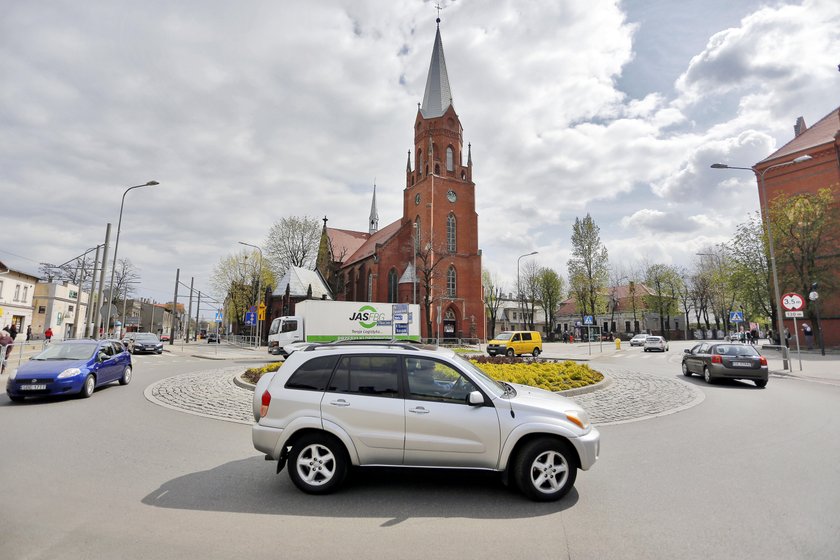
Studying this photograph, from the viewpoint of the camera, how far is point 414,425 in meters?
4.46

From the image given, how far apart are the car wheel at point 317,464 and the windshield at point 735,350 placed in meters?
14.1

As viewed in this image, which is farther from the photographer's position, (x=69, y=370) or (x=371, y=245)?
(x=371, y=245)

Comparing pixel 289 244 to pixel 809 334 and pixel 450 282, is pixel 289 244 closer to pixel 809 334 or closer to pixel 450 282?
pixel 450 282

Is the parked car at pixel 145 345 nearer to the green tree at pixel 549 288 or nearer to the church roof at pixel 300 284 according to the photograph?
the church roof at pixel 300 284

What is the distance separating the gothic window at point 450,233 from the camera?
153 feet

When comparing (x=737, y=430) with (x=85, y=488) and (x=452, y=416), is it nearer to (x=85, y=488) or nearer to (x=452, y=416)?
(x=452, y=416)

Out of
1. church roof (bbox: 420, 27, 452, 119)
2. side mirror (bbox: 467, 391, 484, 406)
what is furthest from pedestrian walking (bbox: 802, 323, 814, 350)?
side mirror (bbox: 467, 391, 484, 406)

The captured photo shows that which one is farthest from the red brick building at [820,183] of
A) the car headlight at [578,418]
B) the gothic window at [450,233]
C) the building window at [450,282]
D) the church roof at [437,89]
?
the car headlight at [578,418]

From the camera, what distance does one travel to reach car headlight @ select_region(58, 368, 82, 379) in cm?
998

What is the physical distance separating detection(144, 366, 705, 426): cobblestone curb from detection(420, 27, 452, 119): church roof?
40351mm

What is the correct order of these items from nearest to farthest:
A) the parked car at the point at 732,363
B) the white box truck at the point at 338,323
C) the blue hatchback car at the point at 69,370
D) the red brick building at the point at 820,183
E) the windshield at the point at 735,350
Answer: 1. the blue hatchback car at the point at 69,370
2. the parked car at the point at 732,363
3. the windshield at the point at 735,350
4. the white box truck at the point at 338,323
5. the red brick building at the point at 820,183

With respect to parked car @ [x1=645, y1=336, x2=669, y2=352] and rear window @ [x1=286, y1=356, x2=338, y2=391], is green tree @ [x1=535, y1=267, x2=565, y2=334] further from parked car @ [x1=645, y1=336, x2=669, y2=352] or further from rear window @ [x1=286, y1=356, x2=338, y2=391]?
rear window @ [x1=286, y1=356, x2=338, y2=391]

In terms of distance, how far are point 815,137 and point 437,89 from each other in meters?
34.5

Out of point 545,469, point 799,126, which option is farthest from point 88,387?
point 799,126
